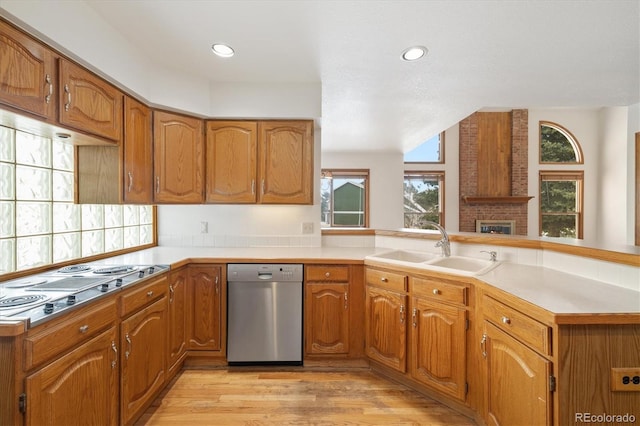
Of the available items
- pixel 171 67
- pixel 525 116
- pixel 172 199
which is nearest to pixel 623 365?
pixel 172 199

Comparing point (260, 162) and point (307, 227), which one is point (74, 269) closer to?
point (260, 162)

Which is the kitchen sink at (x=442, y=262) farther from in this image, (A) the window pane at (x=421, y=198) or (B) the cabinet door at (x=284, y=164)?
(A) the window pane at (x=421, y=198)

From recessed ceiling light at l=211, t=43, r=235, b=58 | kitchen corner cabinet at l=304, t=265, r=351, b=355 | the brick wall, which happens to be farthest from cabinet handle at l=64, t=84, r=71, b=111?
the brick wall

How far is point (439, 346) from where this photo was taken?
1762 mm

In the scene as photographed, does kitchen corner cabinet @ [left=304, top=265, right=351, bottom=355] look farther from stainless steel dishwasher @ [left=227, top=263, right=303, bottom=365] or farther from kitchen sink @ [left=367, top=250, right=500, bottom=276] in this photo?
kitchen sink @ [left=367, top=250, right=500, bottom=276]

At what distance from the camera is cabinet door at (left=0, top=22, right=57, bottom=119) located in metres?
1.17

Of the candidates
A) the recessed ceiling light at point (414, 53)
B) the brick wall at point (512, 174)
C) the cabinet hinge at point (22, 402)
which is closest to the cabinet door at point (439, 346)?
the recessed ceiling light at point (414, 53)

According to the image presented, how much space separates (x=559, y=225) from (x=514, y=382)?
7.65 m

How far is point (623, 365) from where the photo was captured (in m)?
1.02

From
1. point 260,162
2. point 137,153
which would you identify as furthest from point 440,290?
point 137,153

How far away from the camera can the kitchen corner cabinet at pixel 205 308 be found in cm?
218

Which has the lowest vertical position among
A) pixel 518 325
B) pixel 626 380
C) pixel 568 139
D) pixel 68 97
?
pixel 626 380

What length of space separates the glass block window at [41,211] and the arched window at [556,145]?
8774mm

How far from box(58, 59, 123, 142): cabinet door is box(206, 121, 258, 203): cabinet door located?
2.30 ft
